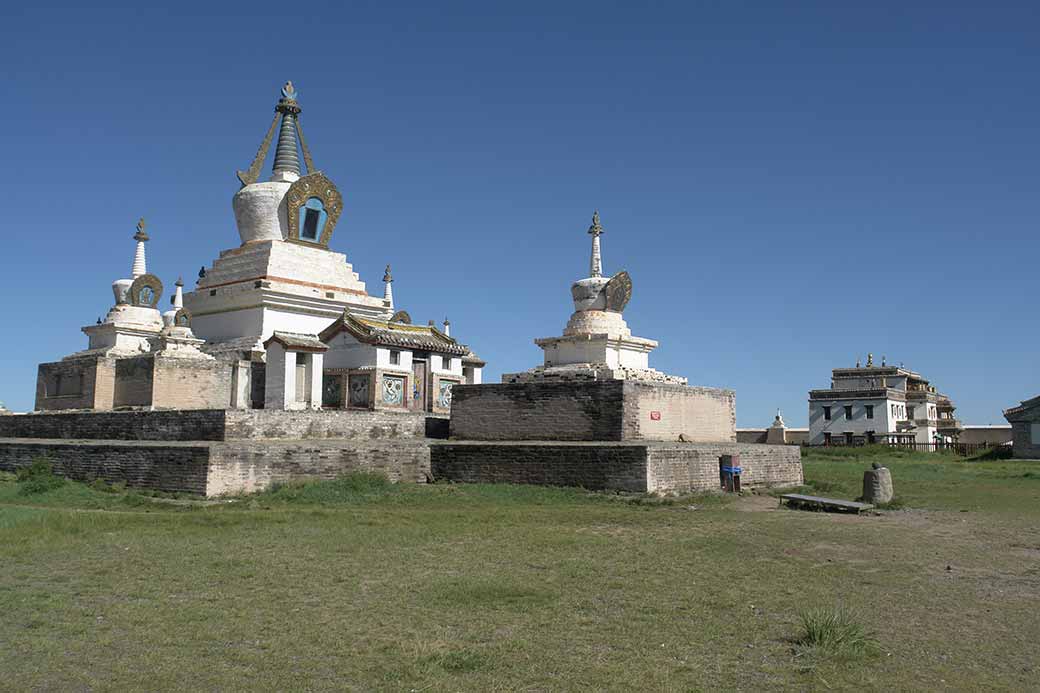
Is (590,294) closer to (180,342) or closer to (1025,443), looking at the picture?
(180,342)

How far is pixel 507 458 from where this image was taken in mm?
17781

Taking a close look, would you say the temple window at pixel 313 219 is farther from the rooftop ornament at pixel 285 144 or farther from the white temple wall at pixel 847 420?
the white temple wall at pixel 847 420

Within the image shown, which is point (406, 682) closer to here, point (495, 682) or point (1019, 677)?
point (495, 682)

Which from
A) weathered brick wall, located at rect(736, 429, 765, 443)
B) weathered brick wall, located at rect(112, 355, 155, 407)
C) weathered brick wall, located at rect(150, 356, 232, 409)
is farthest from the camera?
weathered brick wall, located at rect(736, 429, 765, 443)

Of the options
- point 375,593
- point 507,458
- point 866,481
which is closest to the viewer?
point 375,593

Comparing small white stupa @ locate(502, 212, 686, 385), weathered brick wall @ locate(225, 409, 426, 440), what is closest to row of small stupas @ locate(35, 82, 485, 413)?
weathered brick wall @ locate(225, 409, 426, 440)

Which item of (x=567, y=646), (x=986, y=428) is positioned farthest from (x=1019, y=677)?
(x=986, y=428)

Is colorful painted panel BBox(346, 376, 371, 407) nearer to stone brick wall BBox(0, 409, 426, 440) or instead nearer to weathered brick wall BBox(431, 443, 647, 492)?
stone brick wall BBox(0, 409, 426, 440)

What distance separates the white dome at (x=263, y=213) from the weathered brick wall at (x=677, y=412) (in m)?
15.5

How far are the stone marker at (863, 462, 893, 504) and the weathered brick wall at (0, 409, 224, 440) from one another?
40.8ft

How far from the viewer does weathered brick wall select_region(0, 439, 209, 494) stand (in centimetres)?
1591

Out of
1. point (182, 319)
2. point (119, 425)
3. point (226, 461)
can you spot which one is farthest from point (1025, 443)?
point (119, 425)

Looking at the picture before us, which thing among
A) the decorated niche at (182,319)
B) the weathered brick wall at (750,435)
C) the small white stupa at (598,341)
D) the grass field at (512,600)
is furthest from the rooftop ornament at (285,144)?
the weathered brick wall at (750,435)

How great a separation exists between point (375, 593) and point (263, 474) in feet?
29.2
